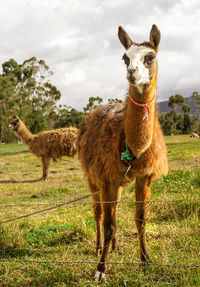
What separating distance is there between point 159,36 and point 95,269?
2561mm

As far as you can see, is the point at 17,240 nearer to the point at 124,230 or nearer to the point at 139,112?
the point at 124,230

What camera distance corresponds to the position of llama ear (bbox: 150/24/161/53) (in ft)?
9.34

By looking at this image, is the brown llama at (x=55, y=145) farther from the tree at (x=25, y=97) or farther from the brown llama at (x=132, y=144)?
the tree at (x=25, y=97)

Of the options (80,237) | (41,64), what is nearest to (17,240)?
(80,237)

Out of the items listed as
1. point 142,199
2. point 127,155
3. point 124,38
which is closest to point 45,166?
point 142,199

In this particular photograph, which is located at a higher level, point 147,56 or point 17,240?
point 147,56

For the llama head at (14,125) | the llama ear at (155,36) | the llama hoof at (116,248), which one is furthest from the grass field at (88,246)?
the llama head at (14,125)

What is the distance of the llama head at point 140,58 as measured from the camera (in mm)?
2570

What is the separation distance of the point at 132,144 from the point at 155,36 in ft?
3.57

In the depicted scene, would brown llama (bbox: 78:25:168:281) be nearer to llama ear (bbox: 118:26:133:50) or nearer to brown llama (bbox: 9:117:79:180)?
llama ear (bbox: 118:26:133:50)

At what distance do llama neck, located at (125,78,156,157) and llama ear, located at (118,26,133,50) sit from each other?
0.48 metres

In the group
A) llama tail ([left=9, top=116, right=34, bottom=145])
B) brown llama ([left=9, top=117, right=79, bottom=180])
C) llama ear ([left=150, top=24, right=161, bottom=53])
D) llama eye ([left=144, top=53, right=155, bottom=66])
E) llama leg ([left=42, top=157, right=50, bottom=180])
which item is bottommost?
llama leg ([left=42, top=157, right=50, bottom=180])

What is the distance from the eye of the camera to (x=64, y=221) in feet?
15.7

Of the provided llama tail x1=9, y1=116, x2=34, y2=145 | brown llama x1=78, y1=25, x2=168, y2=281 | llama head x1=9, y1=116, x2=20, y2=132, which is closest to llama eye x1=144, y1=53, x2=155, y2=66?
brown llama x1=78, y1=25, x2=168, y2=281
